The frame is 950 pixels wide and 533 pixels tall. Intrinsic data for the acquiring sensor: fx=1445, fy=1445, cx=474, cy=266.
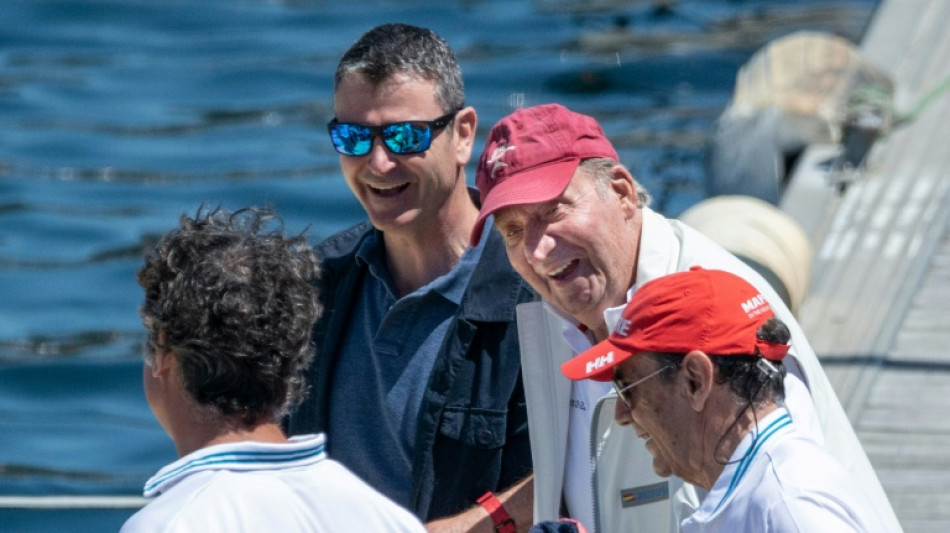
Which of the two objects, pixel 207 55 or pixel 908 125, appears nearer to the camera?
pixel 908 125

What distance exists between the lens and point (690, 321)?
2.51 meters

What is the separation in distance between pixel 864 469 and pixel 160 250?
142 cm

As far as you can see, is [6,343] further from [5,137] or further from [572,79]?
[572,79]

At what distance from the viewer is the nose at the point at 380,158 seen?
3537mm

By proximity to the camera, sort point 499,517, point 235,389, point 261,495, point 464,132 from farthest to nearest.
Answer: point 464,132
point 499,517
point 235,389
point 261,495

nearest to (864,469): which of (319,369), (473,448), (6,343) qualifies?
(473,448)

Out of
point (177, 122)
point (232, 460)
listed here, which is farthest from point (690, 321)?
point (177, 122)

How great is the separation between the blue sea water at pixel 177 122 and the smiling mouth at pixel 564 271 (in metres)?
4.65

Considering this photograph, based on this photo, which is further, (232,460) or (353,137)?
(353,137)

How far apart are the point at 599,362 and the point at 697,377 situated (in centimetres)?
19

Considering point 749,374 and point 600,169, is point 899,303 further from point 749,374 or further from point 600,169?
point 749,374

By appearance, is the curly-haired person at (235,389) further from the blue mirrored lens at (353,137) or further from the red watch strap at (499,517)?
the blue mirrored lens at (353,137)

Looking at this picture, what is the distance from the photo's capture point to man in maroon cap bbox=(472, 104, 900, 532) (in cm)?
308

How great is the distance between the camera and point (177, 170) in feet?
36.4
